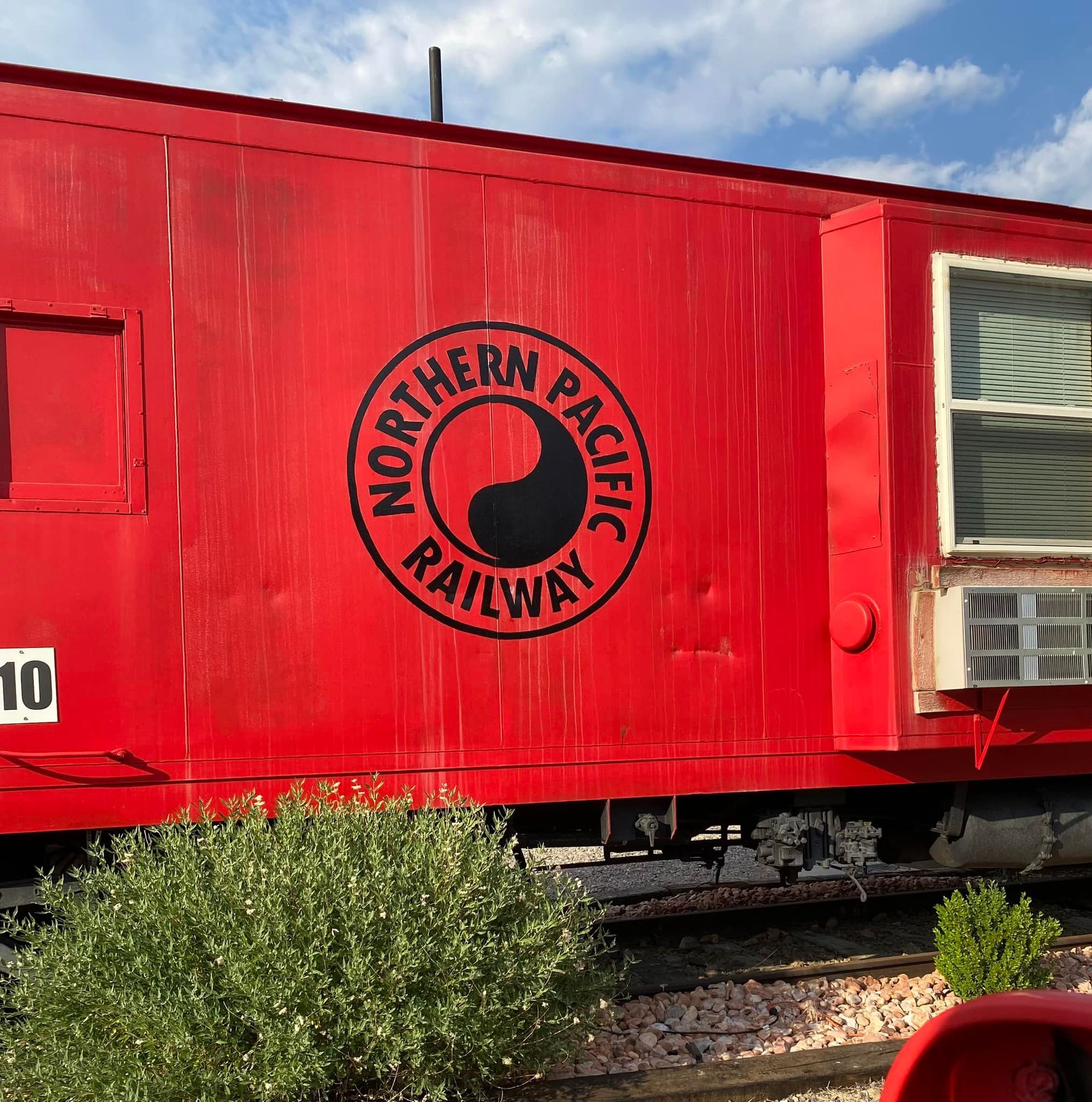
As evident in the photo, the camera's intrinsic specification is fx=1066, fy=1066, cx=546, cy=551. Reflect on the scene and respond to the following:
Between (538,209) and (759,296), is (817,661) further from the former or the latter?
(538,209)

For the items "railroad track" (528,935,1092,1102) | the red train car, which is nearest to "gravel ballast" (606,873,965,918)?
the red train car

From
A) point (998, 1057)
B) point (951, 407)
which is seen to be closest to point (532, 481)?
point (951, 407)

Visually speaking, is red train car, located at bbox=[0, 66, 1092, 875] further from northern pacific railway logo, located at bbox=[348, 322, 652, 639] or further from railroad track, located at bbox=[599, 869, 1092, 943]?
railroad track, located at bbox=[599, 869, 1092, 943]

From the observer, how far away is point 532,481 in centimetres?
430

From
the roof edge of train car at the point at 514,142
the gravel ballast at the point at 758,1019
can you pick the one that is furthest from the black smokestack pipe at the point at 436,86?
the gravel ballast at the point at 758,1019

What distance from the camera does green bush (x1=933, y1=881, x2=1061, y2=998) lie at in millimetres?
4359

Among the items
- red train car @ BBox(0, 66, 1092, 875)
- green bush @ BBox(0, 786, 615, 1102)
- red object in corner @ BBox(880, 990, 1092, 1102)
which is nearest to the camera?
red object in corner @ BBox(880, 990, 1092, 1102)

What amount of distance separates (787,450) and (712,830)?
73.9 inches

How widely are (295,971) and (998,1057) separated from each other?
2033 millimetres

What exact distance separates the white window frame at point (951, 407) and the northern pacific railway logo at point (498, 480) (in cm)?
135

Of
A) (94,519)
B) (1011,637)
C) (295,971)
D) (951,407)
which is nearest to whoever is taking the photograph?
(295,971)

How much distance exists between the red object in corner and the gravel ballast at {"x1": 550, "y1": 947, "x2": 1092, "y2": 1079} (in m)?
2.43

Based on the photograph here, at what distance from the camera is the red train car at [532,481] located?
3822 mm

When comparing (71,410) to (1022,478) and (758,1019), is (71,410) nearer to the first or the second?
(758,1019)
